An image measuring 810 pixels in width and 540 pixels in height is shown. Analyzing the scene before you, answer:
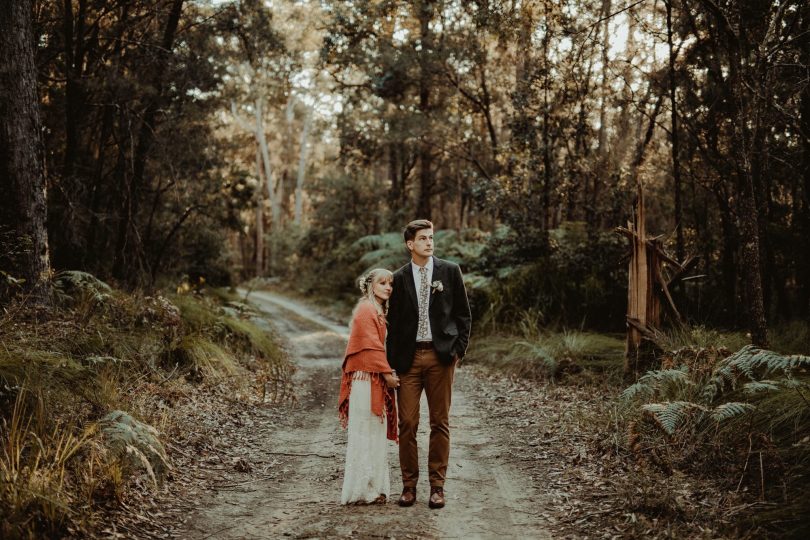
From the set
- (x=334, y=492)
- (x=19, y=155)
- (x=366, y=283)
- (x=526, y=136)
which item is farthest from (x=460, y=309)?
(x=526, y=136)

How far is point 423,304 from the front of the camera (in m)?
4.99

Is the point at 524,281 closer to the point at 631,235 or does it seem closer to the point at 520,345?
the point at 520,345

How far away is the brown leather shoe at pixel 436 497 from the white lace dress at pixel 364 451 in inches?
13.8

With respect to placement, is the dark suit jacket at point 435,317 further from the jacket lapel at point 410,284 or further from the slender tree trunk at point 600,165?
the slender tree trunk at point 600,165

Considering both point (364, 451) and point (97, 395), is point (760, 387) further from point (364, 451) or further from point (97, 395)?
point (97, 395)

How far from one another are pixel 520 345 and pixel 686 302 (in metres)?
2.89

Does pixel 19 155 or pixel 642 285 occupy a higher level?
pixel 19 155

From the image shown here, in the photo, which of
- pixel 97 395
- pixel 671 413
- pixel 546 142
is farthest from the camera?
pixel 546 142

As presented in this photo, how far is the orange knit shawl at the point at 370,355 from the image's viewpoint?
16.1 ft

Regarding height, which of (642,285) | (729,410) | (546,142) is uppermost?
(546,142)

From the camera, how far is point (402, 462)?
Result: 4945mm

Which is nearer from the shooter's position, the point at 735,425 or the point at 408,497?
the point at 408,497

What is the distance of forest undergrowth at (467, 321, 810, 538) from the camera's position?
14.1 feet

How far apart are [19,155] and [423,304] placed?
608 cm
